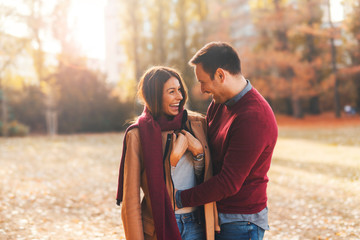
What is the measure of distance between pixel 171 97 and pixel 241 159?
2.22 feet

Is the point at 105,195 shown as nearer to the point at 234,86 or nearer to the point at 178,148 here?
the point at 178,148

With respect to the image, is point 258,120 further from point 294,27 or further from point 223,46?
point 294,27

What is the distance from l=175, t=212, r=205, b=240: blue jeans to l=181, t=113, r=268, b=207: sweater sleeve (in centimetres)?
29

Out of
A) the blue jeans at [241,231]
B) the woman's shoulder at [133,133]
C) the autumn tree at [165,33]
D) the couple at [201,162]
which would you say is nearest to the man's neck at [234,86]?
the couple at [201,162]

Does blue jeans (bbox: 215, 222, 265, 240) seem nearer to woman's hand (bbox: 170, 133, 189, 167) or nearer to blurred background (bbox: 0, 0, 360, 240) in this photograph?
woman's hand (bbox: 170, 133, 189, 167)

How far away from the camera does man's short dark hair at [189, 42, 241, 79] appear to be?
7.80 ft

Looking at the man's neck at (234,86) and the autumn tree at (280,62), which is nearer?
the man's neck at (234,86)

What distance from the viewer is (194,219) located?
8.25 ft

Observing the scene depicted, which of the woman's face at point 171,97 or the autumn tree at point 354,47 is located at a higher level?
the autumn tree at point 354,47

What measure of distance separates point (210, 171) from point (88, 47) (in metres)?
28.8

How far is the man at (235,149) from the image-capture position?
221 centimetres

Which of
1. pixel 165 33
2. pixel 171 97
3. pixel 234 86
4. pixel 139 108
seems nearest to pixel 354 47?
pixel 165 33

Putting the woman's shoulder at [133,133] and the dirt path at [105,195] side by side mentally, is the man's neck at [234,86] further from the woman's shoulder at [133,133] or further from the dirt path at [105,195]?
the dirt path at [105,195]

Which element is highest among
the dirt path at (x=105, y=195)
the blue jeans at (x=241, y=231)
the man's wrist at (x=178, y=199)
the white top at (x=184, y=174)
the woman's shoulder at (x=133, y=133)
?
the woman's shoulder at (x=133, y=133)
